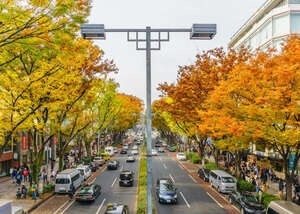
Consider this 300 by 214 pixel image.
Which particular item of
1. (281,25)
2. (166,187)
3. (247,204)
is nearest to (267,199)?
(247,204)

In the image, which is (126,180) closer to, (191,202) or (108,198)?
(108,198)

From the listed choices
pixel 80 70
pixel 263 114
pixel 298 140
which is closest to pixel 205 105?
pixel 263 114

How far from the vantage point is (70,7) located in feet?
27.9

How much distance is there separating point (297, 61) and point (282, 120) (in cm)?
343

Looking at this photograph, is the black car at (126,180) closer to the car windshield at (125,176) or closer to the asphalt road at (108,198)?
the car windshield at (125,176)

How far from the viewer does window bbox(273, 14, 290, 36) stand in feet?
101

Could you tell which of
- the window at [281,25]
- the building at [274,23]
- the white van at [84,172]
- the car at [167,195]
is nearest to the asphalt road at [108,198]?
the white van at [84,172]

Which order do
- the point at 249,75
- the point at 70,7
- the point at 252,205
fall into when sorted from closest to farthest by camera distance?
the point at 70,7 < the point at 249,75 < the point at 252,205

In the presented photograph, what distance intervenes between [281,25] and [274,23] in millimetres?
1228

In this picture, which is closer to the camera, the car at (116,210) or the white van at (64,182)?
the car at (116,210)

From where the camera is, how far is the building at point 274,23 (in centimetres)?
3042

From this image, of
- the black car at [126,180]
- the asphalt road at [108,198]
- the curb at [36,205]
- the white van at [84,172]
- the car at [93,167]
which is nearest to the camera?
the curb at [36,205]

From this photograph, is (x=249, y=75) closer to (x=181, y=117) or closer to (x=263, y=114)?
(x=263, y=114)

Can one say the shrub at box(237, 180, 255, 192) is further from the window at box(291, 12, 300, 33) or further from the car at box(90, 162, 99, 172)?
the window at box(291, 12, 300, 33)
